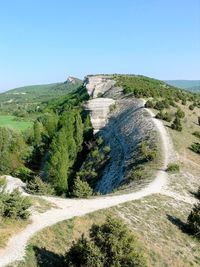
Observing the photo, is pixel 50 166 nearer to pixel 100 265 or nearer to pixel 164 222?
pixel 164 222

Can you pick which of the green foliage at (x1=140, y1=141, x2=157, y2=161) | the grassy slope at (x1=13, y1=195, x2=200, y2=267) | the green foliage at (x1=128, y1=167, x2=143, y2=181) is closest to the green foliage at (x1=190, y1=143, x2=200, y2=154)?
the green foliage at (x1=140, y1=141, x2=157, y2=161)

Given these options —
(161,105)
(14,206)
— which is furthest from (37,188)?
(161,105)

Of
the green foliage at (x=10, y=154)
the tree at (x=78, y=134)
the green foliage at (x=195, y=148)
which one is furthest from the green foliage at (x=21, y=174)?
the green foliage at (x=195, y=148)

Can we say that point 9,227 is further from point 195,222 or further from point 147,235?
point 195,222

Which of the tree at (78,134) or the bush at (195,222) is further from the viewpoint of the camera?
the tree at (78,134)

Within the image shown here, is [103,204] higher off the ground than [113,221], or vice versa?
[113,221]

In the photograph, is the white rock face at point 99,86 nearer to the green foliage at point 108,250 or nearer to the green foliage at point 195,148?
the green foliage at point 195,148

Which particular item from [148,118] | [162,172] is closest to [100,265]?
[162,172]
